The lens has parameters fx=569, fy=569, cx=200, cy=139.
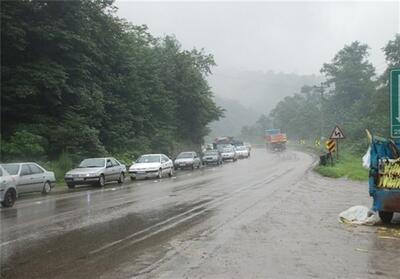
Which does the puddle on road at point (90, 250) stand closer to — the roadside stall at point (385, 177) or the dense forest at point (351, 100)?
the roadside stall at point (385, 177)

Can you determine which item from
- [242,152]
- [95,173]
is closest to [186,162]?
[95,173]

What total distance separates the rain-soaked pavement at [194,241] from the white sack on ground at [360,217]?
0.40 m

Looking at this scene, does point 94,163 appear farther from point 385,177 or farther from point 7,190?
point 385,177

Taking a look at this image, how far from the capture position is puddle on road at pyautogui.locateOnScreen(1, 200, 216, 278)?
816 cm

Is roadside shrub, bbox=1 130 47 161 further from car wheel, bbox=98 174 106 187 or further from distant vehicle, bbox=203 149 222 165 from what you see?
distant vehicle, bbox=203 149 222 165

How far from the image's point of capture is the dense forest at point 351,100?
71688 mm

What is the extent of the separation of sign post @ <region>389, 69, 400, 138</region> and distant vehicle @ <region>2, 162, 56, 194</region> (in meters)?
13.8

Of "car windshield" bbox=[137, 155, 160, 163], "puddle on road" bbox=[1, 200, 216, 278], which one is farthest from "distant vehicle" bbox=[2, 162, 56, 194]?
"car windshield" bbox=[137, 155, 160, 163]

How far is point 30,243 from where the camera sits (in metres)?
10.4

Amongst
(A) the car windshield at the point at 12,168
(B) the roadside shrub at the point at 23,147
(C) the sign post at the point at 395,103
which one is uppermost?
(C) the sign post at the point at 395,103

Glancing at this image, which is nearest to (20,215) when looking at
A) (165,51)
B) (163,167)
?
(163,167)

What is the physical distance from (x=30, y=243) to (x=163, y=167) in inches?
940

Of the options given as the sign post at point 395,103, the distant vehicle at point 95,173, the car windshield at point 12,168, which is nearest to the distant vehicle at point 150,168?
the distant vehicle at point 95,173

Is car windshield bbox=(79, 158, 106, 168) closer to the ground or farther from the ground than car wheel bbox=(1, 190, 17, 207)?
farther from the ground
